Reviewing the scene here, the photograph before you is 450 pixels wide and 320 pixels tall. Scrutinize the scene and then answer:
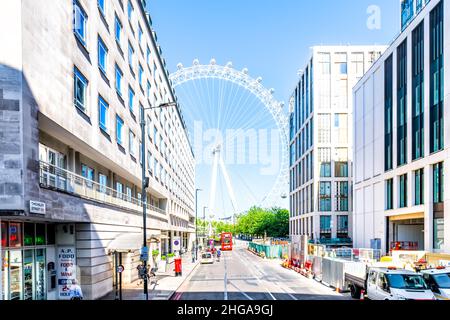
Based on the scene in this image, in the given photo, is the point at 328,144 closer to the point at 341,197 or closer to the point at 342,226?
the point at 341,197

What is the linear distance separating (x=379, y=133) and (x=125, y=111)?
33173 mm

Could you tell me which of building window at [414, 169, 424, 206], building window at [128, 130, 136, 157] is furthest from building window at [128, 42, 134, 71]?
building window at [414, 169, 424, 206]

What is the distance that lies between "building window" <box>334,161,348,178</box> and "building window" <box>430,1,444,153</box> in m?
37.5

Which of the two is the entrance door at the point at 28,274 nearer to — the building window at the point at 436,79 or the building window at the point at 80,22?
the building window at the point at 80,22

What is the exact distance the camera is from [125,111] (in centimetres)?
3077

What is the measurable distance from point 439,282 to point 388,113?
1329 inches

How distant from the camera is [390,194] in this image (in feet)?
159

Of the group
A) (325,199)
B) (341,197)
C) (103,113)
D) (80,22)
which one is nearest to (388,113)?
(325,199)

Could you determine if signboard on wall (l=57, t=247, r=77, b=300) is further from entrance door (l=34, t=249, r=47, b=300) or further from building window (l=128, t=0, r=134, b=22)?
building window (l=128, t=0, r=134, b=22)

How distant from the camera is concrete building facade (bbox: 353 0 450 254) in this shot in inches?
1452

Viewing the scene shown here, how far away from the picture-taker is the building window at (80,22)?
20.1 meters

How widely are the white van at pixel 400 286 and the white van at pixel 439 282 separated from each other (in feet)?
1.42
